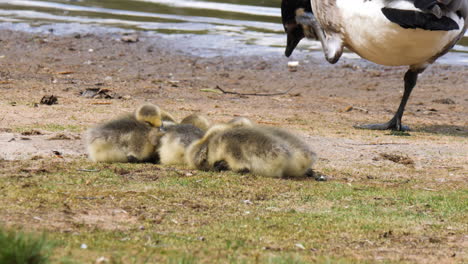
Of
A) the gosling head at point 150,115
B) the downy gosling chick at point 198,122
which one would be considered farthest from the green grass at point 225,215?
the downy gosling chick at point 198,122

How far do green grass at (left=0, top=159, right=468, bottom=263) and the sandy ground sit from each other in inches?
36.4

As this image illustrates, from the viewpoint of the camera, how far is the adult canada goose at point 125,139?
6070 millimetres

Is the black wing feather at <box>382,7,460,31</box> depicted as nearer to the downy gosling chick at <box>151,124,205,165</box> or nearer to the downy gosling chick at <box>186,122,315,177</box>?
the downy gosling chick at <box>186,122,315,177</box>

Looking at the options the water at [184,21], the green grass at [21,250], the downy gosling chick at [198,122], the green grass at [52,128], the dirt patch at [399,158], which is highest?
the green grass at [21,250]

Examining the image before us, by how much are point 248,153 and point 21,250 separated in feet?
9.70

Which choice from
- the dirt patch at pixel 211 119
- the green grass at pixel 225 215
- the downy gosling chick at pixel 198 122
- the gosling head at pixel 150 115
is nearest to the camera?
the green grass at pixel 225 215

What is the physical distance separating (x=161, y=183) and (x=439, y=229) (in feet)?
6.28

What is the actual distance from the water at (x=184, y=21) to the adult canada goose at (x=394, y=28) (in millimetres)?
5572

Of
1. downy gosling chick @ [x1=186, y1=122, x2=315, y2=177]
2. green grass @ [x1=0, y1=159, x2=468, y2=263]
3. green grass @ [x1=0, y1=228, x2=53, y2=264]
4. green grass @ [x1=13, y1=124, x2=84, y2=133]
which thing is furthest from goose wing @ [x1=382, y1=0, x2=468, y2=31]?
green grass @ [x1=0, y1=228, x2=53, y2=264]

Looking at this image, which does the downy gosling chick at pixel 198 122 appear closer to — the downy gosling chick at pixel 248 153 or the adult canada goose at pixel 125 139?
the adult canada goose at pixel 125 139

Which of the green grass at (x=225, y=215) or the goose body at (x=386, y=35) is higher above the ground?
the goose body at (x=386, y=35)

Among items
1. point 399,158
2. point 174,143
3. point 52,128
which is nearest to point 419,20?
point 399,158

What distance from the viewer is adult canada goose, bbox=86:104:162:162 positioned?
6.07 metres

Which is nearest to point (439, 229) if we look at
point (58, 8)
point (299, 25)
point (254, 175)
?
point (254, 175)
